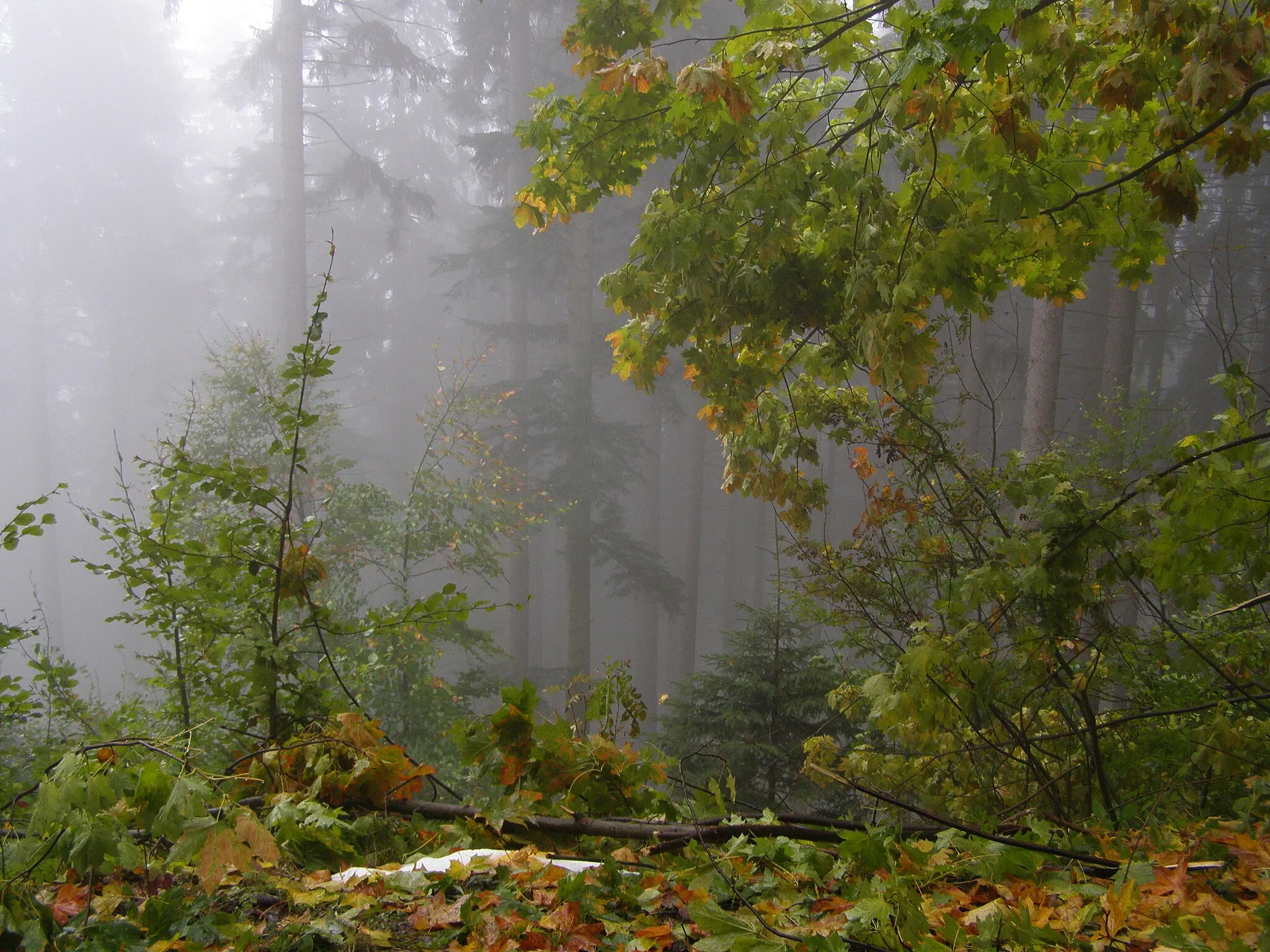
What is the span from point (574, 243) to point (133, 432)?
31.7 metres

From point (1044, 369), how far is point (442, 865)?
10403 millimetres

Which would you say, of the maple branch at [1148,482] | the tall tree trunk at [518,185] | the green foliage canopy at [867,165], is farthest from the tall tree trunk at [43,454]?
the maple branch at [1148,482]

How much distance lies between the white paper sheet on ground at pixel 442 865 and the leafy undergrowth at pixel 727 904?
3 cm

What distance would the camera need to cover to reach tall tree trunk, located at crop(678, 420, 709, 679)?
19.5 metres

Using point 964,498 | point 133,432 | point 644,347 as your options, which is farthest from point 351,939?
point 133,432

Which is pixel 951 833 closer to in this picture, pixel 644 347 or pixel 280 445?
pixel 280 445

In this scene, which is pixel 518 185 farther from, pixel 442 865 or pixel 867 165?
pixel 442 865

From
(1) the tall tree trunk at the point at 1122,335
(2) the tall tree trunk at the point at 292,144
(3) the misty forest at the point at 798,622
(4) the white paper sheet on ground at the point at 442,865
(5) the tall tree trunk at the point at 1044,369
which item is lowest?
(4) the white paper sheet on ground at the point at 442,865

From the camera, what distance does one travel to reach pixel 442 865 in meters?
1.82

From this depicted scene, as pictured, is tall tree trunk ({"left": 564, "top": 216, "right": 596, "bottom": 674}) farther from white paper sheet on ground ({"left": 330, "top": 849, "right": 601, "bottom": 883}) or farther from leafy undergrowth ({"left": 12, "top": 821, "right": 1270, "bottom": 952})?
leafy undergrowth ({"left": 12, "top": 821, "right": 1270, "bottom": 952})

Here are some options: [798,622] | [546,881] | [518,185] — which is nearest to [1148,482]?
[546,881]

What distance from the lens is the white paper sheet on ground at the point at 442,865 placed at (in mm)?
1743

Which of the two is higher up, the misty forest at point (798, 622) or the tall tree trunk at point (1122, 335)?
the tall tree trunk at point (1122, 335)

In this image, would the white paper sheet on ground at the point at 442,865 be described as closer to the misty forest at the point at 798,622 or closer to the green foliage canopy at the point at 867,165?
the misty forest at the point at 798,622
